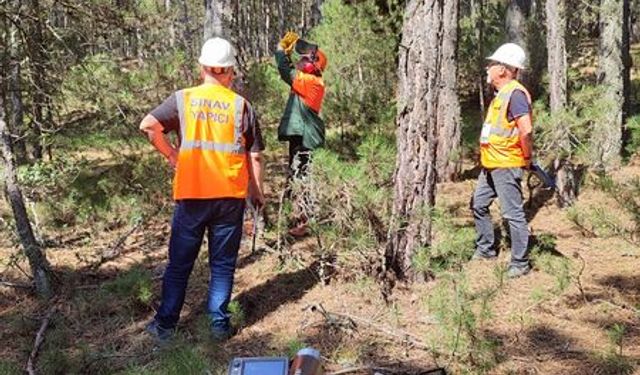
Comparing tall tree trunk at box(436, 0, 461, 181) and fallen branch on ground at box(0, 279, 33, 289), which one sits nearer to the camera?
fallen branch on ground at box(0, 279, 33, 289)

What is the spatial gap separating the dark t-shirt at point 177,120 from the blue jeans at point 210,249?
0.42 metres

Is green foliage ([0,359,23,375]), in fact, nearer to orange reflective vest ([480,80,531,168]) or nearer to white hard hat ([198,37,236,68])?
white hard hat ([198,37,236,68])

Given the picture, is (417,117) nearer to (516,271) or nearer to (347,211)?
(347,211)

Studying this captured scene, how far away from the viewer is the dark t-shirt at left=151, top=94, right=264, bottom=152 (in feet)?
14.1

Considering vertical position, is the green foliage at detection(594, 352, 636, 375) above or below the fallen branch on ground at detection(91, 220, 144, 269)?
below

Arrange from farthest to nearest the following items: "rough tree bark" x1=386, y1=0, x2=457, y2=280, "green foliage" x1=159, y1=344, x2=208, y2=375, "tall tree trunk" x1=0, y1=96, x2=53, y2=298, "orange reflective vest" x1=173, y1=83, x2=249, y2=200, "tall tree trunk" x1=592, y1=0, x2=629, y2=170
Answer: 1. "tall tree trunk" x1=592, y1=0, x2=629, y2=170
2. "tall tree trunk" x1=0, y1=96, x2=53, y2=298
3. "rough tree bark" x1=386, y1=0, x2=457, y2=280
4. "orange reflective vest" x1=173, y1=83, x2=249, y2=200
5. "green foliage" x1=159, y1=344, x2=208, y2=375

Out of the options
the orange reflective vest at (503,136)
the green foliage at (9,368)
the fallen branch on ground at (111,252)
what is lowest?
the green foliage at (9,368)

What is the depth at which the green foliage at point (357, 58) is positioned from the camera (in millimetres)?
9656

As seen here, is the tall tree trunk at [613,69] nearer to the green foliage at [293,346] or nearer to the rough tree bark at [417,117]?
the rough tree bark at [417,117]

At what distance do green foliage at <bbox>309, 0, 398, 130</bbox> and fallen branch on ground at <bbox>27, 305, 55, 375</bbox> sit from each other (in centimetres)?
565

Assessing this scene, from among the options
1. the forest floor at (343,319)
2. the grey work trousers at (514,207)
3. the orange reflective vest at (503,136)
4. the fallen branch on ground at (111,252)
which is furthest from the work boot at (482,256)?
the fallen branch on ground at (111,252)

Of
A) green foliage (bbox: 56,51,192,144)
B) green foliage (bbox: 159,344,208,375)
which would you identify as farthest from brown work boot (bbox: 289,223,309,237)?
green foliage (bbox: 56,51,192,144)

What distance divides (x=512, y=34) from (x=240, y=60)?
6433mm

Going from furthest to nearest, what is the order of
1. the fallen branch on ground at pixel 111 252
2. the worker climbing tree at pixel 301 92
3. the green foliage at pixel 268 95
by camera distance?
the green foliage at pixel 268 95, the worker climbing tree at pixel 301 92, the fallen branch on ground at pixel 111 252
